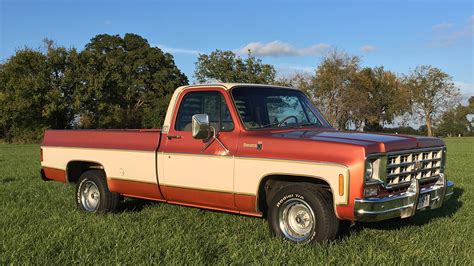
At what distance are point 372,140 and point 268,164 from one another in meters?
1.15

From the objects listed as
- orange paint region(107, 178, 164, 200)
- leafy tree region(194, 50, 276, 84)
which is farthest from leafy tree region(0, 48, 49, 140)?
orange paint region(107, 178, 164, 200)

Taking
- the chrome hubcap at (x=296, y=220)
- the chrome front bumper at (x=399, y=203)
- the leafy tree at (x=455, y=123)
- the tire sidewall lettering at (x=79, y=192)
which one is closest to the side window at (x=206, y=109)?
the chrome hubcap at (x=296, y=220)

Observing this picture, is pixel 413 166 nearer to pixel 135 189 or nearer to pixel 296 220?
pixel 296 220

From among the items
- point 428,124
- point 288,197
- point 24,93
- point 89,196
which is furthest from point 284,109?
point 428,124

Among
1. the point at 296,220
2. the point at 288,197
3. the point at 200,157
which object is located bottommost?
the point at 296,220

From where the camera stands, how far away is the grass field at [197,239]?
485cm

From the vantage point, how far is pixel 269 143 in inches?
218

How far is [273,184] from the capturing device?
579 centimetres

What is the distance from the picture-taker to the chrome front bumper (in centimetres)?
482

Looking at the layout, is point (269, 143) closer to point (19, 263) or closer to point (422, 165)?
point (422, 165)

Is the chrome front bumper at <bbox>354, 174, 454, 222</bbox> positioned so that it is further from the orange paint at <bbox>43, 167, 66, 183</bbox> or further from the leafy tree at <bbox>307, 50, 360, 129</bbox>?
the leafy tree at <bbox>307, 50, 360, 129</bbox>

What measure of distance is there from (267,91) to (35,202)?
4.53 meters

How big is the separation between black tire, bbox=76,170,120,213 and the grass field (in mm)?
211

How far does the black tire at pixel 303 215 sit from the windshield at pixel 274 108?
104cm
